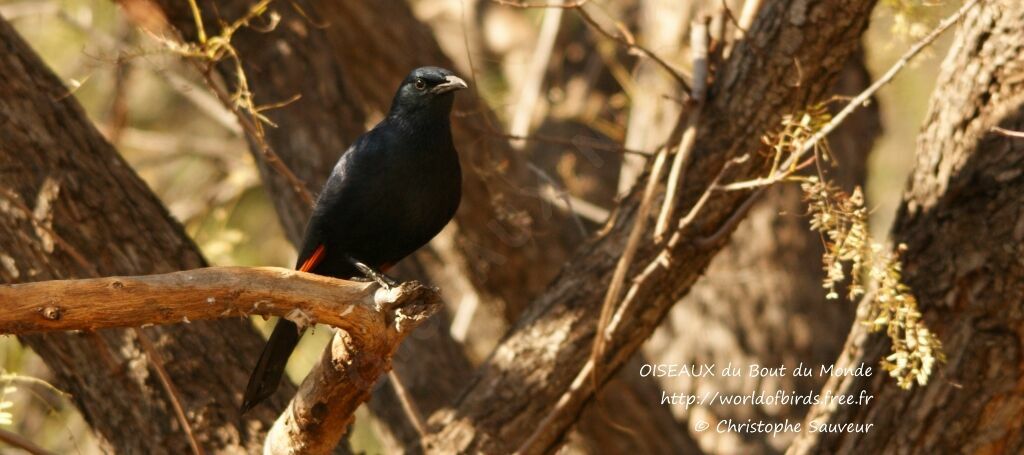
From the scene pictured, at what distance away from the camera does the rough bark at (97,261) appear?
144 inches

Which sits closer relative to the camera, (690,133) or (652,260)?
(690,133)

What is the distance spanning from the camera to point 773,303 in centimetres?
650

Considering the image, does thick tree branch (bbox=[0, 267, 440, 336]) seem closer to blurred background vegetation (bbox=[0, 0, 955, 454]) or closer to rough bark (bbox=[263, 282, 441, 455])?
rough bark (bbox=[263, 282, 441, 455])

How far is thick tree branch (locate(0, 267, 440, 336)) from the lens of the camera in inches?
101

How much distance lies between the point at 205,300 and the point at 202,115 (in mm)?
7659

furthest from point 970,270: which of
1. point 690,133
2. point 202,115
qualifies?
point 202,115

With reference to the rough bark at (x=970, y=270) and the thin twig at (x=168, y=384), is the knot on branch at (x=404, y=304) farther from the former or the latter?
the rough bark at (x=970, y=270)

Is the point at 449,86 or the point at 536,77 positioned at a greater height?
the point at 536,77

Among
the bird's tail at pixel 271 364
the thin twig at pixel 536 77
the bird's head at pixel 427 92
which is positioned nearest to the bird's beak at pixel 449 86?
the bird's head at pixel 427 92

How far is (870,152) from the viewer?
6613 millimetres

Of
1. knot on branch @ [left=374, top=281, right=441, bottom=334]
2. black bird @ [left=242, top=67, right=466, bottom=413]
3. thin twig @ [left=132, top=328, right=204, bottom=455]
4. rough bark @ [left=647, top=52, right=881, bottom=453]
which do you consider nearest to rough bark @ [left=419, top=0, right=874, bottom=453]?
black bird @ [left=242, top=67, right=466, bottom=413]

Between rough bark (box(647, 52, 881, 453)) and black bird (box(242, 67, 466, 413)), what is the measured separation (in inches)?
114

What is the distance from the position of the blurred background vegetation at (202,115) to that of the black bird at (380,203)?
5.00 ft

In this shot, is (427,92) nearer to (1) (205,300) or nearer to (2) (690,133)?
(2) (690,133)
